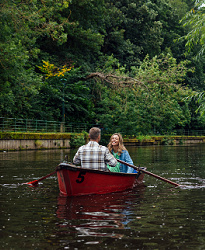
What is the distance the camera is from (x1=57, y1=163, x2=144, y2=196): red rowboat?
27.0 ft

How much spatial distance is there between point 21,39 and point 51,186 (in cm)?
2032

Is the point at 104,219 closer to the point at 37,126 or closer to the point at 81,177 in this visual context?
the point at 81,177

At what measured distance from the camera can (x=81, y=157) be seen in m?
8.88

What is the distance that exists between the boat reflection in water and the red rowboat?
0.43 ft

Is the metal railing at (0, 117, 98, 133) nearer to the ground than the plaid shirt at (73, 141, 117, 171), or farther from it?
farther from it

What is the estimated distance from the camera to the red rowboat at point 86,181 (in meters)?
8.22

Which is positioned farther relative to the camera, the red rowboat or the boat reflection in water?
the red rowboat

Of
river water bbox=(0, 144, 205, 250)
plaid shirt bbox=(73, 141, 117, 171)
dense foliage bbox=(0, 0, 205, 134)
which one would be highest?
dense foliage bbox=(0, 0, 205, 134)

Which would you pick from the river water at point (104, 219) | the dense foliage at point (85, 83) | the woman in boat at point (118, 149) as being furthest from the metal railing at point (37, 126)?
the river water at point (104, 219)

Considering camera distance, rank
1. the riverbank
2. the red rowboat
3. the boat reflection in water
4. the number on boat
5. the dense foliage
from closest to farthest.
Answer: the boat reflection in water
the red rowboat
the number on boat
the riverbank
the dense foliage

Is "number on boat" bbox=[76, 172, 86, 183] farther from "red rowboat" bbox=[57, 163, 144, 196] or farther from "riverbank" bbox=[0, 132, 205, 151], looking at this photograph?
"riverbank" bbox=[0, 132, 205, 151]

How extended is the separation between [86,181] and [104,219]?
214cm

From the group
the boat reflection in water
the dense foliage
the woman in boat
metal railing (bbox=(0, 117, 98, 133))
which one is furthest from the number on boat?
metal railing (bbox=(0, 117, 98, 133))

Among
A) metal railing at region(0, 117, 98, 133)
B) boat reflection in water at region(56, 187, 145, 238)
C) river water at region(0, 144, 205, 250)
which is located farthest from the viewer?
metal railing at region(0, 117, 98, 133)
